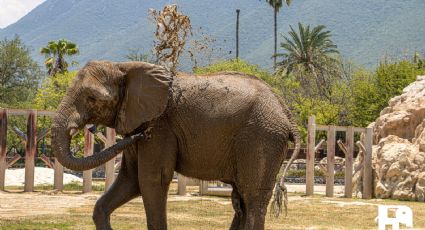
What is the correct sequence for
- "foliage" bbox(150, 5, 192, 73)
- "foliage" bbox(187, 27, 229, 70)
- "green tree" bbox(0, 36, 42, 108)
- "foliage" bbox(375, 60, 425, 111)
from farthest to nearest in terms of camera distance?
"green tree" bbox(0, 36, 42, 108), "foliage" bbox(375, 60, 425, 111), "foliage" bbox(187, 27, 229, 70), "foliage" bbox(150, 5, 192, 73)

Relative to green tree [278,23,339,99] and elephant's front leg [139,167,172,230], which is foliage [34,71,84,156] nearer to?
green tree [278,23,339,99]

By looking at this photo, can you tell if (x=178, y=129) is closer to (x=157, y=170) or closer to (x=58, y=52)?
(x=157, y=170)

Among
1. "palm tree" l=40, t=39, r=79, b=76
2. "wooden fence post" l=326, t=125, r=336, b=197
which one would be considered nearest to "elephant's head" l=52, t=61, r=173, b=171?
"wooden fence post" l=326, t=125, r=336, b=197

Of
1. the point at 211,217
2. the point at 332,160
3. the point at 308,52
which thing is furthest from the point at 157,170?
the point at 308,52

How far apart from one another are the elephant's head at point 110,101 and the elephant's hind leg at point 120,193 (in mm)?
526

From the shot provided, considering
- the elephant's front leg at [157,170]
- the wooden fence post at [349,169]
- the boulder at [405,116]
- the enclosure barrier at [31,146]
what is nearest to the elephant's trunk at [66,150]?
the elephant's front leg at [157,170]

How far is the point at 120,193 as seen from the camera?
8031 mm

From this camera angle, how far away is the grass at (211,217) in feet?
38.9

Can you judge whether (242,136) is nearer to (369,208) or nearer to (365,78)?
(369,208)

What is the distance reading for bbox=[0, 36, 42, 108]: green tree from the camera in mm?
50062

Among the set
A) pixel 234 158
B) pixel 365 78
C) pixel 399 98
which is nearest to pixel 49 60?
pixel 365 78

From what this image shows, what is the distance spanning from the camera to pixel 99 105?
7.63 m

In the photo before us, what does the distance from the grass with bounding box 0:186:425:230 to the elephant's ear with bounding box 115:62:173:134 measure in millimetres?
3891

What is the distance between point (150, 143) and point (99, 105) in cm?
62
